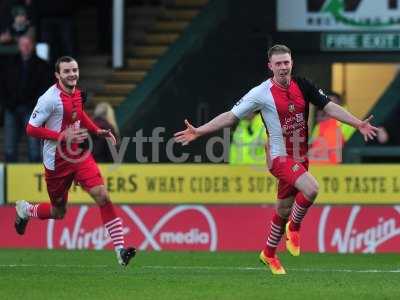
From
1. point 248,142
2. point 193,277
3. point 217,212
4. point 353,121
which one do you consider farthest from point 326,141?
point 193,277

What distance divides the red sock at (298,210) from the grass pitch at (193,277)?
1.60 feet

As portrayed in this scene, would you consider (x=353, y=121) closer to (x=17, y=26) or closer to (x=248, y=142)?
(x=248, y=142)

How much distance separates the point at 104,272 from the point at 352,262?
3370 mm

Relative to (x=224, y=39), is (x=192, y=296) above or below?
below

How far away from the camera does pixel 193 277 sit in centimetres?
1431

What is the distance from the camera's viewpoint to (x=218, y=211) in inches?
768

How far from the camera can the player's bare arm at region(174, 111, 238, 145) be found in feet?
45.8

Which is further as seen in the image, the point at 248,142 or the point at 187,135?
the point at 248,142

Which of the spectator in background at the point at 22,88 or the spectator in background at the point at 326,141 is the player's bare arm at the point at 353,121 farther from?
the spectator in background at the point at 22,88

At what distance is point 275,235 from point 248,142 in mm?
5698

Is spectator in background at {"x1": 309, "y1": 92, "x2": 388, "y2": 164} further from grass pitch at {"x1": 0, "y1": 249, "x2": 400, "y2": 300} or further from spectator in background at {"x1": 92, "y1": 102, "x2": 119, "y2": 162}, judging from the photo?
spectator in background at {"x1": 92, "y1": 102, "x2": 119, "y2": 162}

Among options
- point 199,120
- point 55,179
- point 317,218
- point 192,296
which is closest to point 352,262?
point 317,218

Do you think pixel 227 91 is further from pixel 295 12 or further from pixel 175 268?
pixel 175 268

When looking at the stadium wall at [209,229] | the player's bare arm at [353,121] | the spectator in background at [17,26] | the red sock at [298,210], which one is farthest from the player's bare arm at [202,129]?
the spectator in background at [17,26]
